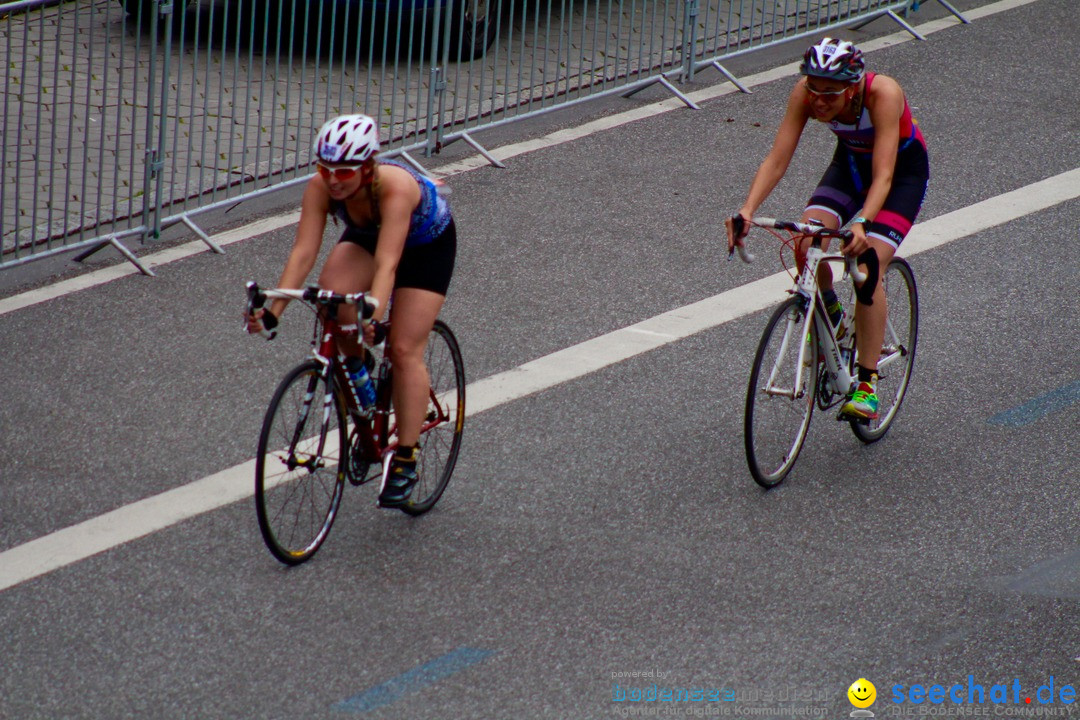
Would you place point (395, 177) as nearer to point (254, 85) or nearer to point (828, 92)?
point (828, 92)

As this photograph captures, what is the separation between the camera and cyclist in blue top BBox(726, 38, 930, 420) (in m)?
5.91

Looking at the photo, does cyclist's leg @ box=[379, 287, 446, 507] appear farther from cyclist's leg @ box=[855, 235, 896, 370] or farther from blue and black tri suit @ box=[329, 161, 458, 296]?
cyclist's leg @ box=[855, 235, 896, 370]

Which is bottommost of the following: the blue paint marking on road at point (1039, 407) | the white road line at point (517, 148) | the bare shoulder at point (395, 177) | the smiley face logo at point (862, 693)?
the white road line at point (517, 148)

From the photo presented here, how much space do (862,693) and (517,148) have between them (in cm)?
630

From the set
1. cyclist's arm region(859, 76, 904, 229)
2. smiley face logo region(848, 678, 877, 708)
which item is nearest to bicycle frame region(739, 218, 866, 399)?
cyclist's arm region(859, 76, 904, 229)

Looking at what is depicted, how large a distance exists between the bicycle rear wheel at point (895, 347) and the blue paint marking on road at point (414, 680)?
2.46 meters

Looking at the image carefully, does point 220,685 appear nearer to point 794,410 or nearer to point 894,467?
point 794,410

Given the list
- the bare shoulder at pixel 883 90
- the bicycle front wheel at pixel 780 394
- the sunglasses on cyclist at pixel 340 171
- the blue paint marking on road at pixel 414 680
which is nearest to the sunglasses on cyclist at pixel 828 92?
the bare shoulder at pixel 883 90

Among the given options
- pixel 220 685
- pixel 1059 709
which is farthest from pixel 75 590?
pixel 1059 709

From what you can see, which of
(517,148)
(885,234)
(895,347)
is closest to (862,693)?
(885,234)

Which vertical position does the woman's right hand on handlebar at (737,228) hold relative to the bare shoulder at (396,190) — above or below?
below

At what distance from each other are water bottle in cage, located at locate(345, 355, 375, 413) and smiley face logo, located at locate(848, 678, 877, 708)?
210cm

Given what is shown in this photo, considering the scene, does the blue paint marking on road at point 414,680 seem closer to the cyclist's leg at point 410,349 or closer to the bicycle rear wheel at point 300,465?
the bicycle rear wheel at point 300,465

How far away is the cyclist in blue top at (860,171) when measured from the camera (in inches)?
233
